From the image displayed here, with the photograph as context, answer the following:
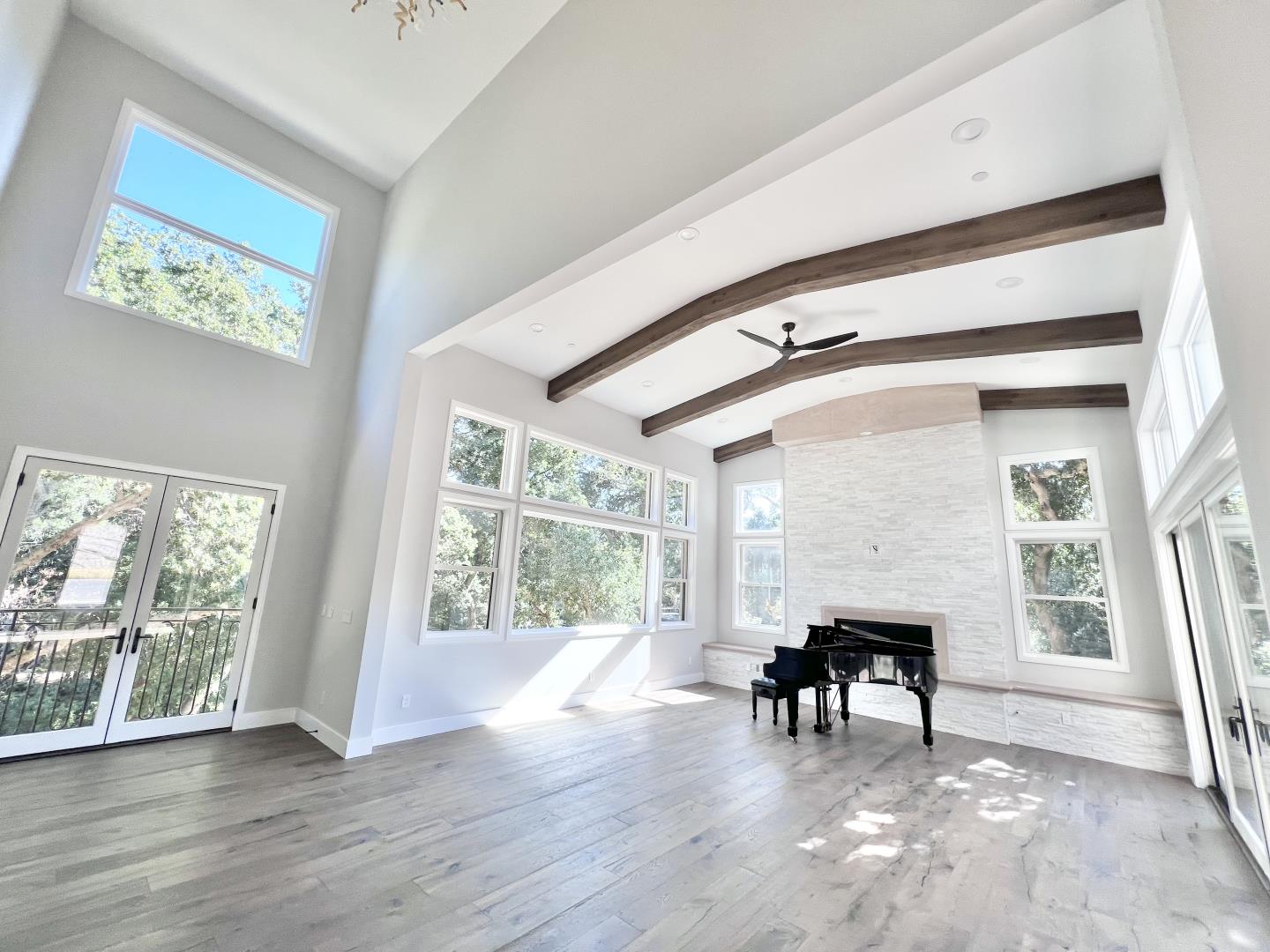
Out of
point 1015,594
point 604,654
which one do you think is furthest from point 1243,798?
point 604,654

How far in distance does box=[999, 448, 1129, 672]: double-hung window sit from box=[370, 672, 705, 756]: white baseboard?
187 inches

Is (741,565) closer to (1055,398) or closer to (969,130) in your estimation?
(1055,398)

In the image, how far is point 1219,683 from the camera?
3.65 metres

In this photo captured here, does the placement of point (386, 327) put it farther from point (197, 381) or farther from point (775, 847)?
point (775, 847)

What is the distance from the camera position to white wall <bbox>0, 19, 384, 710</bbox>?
3.89 m

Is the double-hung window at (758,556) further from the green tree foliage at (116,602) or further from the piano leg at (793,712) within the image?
the green tree foliage at (116,602)

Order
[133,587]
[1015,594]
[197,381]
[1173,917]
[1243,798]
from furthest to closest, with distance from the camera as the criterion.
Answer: [1015,594], [197,381], [133,587], [1243,798], [1173,917]

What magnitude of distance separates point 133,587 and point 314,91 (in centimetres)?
470

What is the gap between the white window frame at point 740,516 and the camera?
26.7ft

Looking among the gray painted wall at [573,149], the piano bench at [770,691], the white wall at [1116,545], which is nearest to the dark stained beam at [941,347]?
the white wall at [1116,545]

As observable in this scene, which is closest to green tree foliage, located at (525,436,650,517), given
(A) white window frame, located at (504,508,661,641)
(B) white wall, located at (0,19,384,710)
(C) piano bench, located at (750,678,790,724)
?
(A) white window frame, located at (504,508,661,641)

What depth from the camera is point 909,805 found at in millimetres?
3705

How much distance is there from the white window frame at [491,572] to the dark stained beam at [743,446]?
168 inches

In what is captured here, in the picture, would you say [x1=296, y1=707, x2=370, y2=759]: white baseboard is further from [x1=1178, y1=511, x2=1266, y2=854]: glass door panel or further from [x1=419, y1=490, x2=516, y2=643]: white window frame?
[x1=1178, y1=511, x2=1266, y2=854]: glass door panel
